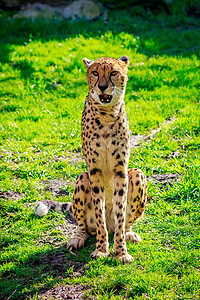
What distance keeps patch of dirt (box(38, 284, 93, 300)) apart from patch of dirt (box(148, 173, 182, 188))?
200 centimetres

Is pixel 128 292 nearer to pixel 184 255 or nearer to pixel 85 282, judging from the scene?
pixel 85 282

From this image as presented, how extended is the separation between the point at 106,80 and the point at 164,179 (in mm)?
2172

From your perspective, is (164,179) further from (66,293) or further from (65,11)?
(65,11)

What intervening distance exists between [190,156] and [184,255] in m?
2.06

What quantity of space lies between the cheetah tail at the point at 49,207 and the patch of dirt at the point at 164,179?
43.7 inches

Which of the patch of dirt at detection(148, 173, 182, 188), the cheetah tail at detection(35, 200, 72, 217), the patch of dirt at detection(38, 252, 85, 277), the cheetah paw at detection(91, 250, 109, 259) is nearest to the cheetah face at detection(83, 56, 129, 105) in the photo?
the cheetah paw at detection(91, 250, 109, 259)

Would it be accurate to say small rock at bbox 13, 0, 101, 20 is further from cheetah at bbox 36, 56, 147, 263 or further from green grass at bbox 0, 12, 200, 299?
cheetah at bbox 36, 56, 147, 263

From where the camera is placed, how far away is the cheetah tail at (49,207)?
4.57 m

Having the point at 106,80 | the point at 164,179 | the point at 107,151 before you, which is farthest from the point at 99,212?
the point at 164,179

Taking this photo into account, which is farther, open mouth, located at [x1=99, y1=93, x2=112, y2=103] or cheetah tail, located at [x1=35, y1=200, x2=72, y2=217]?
cheetah tail, located at [x1=35, y1=200, x2=72, y2=217]

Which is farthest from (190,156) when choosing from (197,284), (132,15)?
(132,15)

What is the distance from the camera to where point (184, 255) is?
11.9 feet

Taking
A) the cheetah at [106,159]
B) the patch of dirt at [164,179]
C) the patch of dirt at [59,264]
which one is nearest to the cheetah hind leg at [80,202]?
the cheetah at [106,159]

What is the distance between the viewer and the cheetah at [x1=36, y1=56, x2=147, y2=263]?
3371 mm
